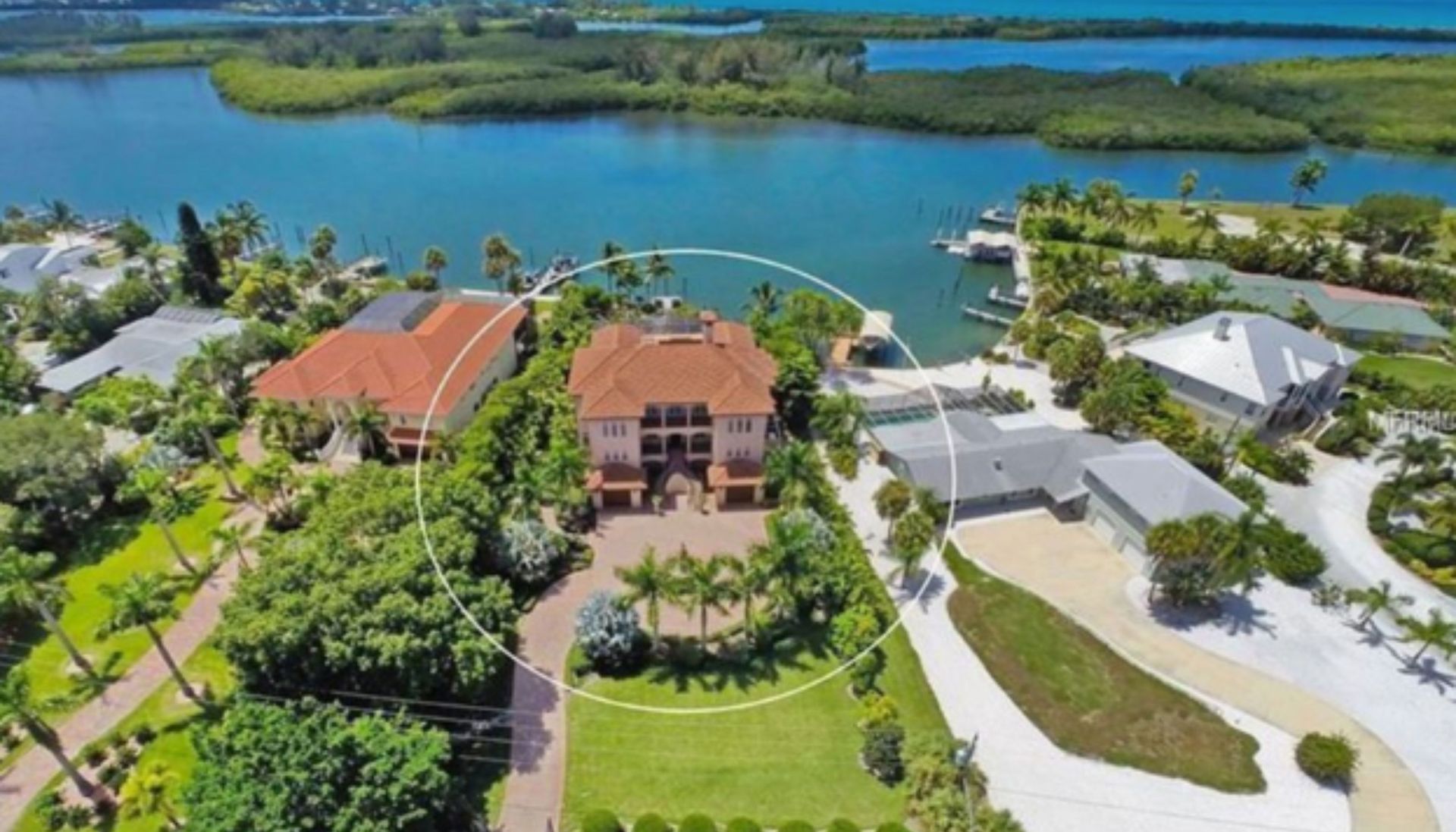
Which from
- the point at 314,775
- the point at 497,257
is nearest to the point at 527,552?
the point at 314,775

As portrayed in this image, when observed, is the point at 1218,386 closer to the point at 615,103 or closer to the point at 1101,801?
the point at 1101,801

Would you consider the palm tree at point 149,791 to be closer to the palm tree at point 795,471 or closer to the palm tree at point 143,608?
the palm tree at point 143,608

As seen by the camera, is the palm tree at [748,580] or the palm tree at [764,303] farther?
the palm tree at [764,303]

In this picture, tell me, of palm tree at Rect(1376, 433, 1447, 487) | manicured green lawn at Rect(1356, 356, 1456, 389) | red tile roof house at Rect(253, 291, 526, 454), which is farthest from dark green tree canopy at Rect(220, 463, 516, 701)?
manicured green lawn at Rect(1356, 356, 1456, 389)

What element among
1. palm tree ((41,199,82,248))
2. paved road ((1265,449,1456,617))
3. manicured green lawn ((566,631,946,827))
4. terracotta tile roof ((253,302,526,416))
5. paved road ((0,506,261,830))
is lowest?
paved road ((0,506,261,830))

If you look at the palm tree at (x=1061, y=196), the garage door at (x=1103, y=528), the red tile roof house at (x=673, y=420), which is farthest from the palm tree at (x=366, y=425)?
the palm tree at (x=1061, y=196)

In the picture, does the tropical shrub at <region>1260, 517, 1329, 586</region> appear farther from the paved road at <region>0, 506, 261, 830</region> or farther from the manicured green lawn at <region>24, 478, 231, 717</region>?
the manicured green lawn at <region>24, 478, 231, 717</region>
